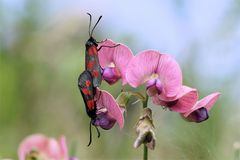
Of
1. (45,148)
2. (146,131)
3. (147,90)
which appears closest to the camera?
(146,131)

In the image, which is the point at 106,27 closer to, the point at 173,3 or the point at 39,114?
the point at 39,114

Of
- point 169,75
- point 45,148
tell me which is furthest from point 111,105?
point 45,148

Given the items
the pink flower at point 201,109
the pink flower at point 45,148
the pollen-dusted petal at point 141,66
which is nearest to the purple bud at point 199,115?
the pink flower at point 201,109

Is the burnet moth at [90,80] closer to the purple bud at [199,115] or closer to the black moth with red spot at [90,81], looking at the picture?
the black moth with red spot at [90,81]

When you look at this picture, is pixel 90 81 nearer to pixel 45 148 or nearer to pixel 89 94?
pixel 89 94

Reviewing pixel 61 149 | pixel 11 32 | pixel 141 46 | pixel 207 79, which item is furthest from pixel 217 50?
pixel 11 32

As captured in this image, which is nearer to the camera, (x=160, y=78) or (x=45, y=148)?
(x=160, y=78)

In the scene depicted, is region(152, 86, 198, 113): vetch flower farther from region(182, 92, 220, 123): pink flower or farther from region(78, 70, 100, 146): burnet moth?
region(78, 70, 100, 146): burnet moth
